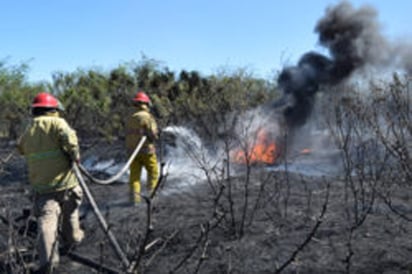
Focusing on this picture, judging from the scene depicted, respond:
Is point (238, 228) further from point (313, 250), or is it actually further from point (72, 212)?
point (72, 212)

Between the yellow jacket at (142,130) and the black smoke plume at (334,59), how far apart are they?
8.25 meters

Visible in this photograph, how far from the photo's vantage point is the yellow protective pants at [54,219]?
464cm

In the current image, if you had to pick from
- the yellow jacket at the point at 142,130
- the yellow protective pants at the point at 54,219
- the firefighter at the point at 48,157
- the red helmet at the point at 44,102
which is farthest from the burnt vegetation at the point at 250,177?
the red helmet at the point at 44,102

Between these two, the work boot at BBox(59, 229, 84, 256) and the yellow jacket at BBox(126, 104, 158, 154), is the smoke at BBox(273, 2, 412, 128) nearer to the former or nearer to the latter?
the yellow jacket at BBox(126, 104, 158, 154)

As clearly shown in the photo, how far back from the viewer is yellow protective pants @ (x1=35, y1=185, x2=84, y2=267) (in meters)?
4.64

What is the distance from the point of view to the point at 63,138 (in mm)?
4836

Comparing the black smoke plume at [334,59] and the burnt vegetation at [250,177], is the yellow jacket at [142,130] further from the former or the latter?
the black smoke plume at [334,59]

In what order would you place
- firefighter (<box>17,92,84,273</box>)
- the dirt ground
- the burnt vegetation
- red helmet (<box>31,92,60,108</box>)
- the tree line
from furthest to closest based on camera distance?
the tree line < red helmet (<box>31,92,60,108</box>) < firefighter (<box>17,92,84,273</box>) < the dirt ground < the burnt vegetation

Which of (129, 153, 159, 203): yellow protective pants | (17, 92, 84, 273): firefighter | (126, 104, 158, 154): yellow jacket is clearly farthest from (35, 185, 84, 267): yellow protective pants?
(126, 104, 158, 154): yellow jacket

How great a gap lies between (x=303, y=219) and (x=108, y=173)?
5.50 m

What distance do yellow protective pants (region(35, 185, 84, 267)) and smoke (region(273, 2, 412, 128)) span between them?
34.3 ft

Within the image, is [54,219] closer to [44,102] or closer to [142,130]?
[44,102]

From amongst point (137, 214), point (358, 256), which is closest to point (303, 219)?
point (358, 256)

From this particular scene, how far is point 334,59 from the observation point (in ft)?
54.1
